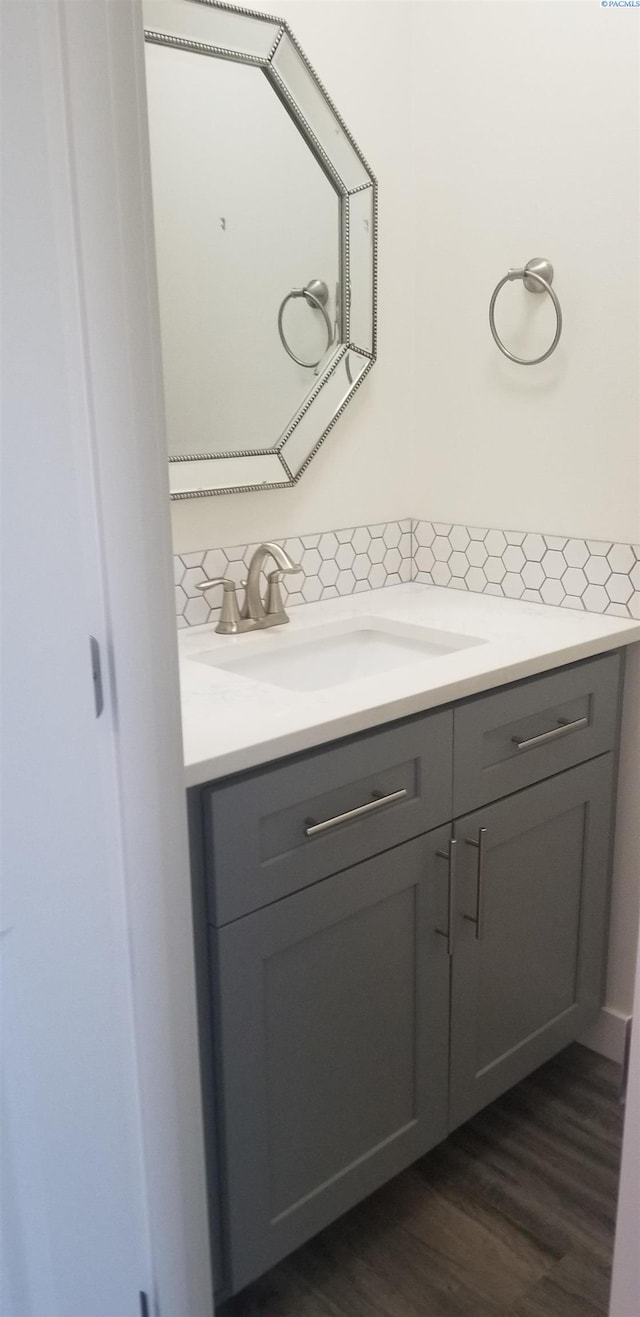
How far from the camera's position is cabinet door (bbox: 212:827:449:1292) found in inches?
52.0

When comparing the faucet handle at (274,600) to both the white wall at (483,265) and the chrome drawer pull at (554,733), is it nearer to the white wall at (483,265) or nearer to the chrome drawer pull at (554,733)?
the white wall at (483,265)

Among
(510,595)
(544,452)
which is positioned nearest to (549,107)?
(544,452)

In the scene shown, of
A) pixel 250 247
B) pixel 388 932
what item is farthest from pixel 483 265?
pixel 388 932

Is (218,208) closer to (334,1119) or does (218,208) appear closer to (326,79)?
(326,79)

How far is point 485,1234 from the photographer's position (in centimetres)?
164

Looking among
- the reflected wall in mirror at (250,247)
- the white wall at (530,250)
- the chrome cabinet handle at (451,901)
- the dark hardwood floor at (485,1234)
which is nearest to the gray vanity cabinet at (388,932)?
the chrome cabinet handle at (451,901)

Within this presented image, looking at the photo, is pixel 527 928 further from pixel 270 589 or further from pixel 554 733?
pixel 270 589

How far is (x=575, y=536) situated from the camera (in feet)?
6.39

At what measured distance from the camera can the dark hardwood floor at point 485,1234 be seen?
152 cm

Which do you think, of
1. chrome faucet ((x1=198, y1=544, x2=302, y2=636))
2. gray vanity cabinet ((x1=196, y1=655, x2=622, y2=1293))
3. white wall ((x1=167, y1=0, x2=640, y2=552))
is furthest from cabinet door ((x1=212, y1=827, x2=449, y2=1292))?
white wall ((x1=167, y1=0, x2=640, y2=552))

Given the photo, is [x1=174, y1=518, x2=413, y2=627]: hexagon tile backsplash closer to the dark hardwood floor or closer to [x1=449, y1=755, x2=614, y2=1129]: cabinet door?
[x1=449, y1=755, x2=614, y2=1129]: cabinet door

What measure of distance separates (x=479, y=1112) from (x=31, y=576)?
145cm

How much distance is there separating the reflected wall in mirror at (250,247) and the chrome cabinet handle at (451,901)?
2.49 feet

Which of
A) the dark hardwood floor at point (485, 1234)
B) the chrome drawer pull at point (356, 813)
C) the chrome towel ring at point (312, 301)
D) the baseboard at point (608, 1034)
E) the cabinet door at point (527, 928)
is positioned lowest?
the dark hardwood floor at point (485, 1234)
